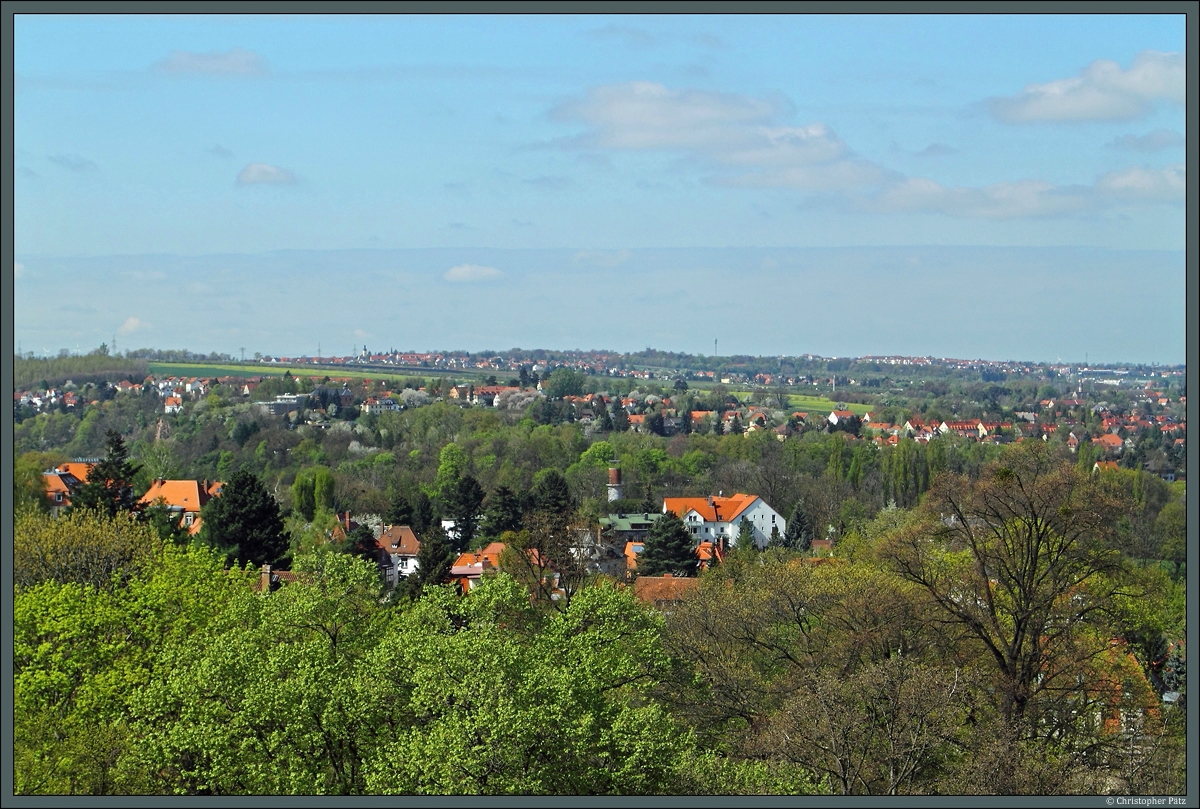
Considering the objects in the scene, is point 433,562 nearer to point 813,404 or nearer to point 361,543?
point 361,543

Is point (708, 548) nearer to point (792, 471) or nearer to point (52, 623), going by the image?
point (792, 471)

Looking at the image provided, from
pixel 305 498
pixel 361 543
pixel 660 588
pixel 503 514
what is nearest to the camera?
pixel 660 588

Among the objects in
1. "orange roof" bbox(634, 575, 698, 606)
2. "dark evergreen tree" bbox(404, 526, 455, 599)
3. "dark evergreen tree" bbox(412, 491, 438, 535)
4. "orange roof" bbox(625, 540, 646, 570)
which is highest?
"dark evergreen tree" bbox(404, 526, 455, 599)

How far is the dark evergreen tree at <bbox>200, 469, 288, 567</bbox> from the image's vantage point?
119 feet

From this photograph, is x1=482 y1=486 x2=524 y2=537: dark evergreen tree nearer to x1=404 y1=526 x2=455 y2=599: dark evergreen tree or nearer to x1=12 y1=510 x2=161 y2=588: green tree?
x1=404 y1=526 x2=455 y2=599: dark evergreen tree

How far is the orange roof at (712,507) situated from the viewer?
218ft

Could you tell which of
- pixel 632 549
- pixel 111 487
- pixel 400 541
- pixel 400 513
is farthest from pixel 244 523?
pixel 632 549

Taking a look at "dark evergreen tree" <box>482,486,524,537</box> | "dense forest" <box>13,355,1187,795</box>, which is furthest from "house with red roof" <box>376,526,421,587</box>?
"dense forest" <box>13,355,1187,795</box>

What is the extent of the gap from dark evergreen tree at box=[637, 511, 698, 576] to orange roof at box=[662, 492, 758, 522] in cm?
1928

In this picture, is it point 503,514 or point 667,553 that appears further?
point 503,514

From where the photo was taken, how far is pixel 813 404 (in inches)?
6486

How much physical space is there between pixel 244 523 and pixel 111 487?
410cm

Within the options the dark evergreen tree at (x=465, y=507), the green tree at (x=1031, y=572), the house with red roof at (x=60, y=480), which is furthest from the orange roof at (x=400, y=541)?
the green tree at (x=1031, y=572)

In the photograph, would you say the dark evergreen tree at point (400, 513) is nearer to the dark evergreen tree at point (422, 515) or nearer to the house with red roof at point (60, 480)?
the dark evergreen tree at point (422, 515)
